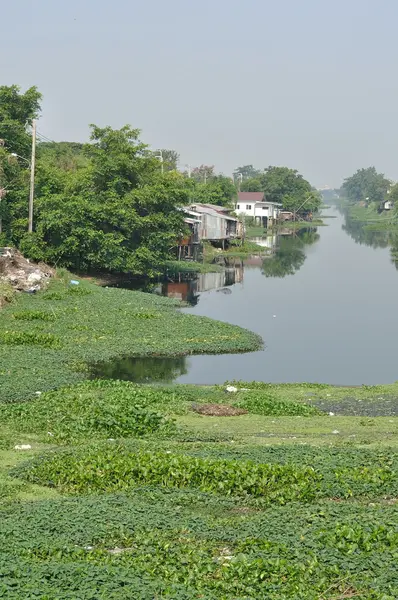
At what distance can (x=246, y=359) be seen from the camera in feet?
97.7

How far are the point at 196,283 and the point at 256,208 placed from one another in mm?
60225

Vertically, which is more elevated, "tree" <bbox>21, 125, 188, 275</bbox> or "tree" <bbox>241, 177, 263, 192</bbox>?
"tree" <bbox>241, 177, 263, 192</bbox>

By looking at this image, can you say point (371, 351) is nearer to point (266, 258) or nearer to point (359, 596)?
point (359, 596)

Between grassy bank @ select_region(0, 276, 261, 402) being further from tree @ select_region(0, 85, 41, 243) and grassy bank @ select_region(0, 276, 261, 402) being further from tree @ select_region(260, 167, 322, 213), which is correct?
tree @ select_region(260, 167, 322, 213)

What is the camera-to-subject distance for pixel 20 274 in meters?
38.9

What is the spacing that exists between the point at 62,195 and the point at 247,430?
33117 mm

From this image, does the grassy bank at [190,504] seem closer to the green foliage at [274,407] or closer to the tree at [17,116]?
the green foliage at [274,407]

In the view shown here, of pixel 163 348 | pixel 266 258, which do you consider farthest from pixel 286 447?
pixel 266 258

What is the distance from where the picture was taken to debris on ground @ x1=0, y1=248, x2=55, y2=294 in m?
37.6

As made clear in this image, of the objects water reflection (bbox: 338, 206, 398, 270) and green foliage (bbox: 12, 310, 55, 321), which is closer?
green foliage (bbox: 12, 310, 55, 321)

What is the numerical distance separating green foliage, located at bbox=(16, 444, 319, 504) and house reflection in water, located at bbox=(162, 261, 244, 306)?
3105 cm

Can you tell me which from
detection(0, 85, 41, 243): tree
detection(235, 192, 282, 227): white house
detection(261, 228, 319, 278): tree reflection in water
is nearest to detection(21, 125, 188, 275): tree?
detection(0, 85, 41, 243): tree

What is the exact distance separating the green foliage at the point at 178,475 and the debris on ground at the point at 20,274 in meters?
23.9

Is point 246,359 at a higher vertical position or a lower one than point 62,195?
lower
